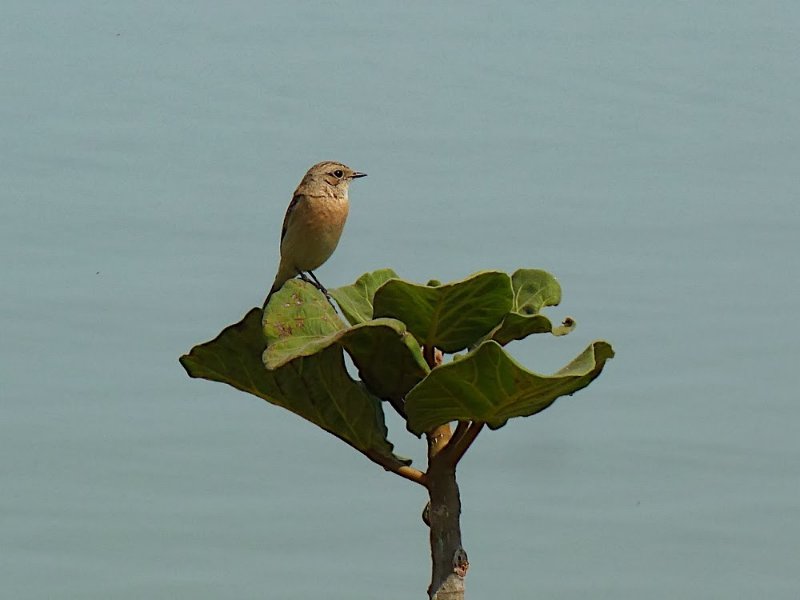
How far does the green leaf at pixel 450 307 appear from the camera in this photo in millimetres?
2264

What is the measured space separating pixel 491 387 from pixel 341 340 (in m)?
0.32

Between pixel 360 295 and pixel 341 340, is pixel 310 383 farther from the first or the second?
pixel 360 295

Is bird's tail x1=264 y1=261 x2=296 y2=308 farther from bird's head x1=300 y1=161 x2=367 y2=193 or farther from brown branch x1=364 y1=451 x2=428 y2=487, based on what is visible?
brown branch x1=364 y1=451 x2=428 y2=487

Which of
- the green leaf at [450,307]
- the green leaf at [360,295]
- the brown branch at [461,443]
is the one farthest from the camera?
the green leaf at [360,295]

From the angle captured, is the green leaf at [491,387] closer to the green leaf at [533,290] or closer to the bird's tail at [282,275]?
the green leaf at [533,290]

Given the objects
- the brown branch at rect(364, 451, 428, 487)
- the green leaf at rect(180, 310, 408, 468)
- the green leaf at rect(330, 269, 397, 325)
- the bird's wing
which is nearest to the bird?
the bird's wing

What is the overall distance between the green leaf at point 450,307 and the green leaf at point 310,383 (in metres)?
0.16

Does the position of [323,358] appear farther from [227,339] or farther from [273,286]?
[273,286]

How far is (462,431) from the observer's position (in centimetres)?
242

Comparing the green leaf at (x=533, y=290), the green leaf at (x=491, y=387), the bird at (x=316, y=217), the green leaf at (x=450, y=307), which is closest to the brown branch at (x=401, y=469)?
the green leaf at (x=491, y=387)

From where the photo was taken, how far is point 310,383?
7.68ft

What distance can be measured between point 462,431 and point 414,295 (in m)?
0.35

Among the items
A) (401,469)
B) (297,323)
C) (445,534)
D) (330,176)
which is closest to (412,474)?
(401,469)

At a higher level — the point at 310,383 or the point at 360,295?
the point at 360,295
